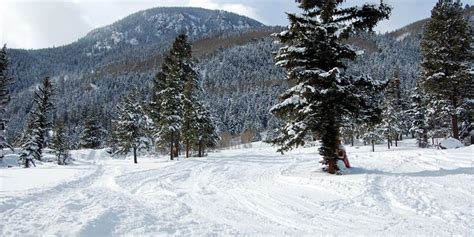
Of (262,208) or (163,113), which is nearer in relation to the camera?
(262,208)

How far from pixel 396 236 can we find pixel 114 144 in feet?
246

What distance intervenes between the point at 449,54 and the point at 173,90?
25.7 metres

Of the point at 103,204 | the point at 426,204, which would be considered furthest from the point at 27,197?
the point at 426,204

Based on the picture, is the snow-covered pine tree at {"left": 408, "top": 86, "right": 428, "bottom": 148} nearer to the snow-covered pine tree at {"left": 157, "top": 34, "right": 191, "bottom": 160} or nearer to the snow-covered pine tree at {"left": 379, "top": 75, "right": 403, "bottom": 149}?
the snow-covered pine tree at {"left": 379, "top": 75, "right": 403, "bottom": 149}

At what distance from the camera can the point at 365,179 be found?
46.3 feet

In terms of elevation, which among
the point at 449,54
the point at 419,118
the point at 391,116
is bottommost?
the point at 419,118

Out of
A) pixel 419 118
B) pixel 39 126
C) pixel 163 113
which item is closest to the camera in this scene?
pixel 163 113

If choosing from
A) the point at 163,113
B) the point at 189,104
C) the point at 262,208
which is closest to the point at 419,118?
the point at 189,104

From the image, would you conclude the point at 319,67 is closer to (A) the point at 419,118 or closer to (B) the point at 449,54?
(B) the point at 449,54

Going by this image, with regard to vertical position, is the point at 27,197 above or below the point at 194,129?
below

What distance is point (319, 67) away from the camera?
699 inches

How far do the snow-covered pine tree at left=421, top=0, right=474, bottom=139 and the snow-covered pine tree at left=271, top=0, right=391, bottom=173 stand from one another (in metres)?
16.2

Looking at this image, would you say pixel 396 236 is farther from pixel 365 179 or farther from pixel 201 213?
pixel 365 179

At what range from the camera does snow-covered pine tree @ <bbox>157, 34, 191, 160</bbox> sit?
1483 inches
